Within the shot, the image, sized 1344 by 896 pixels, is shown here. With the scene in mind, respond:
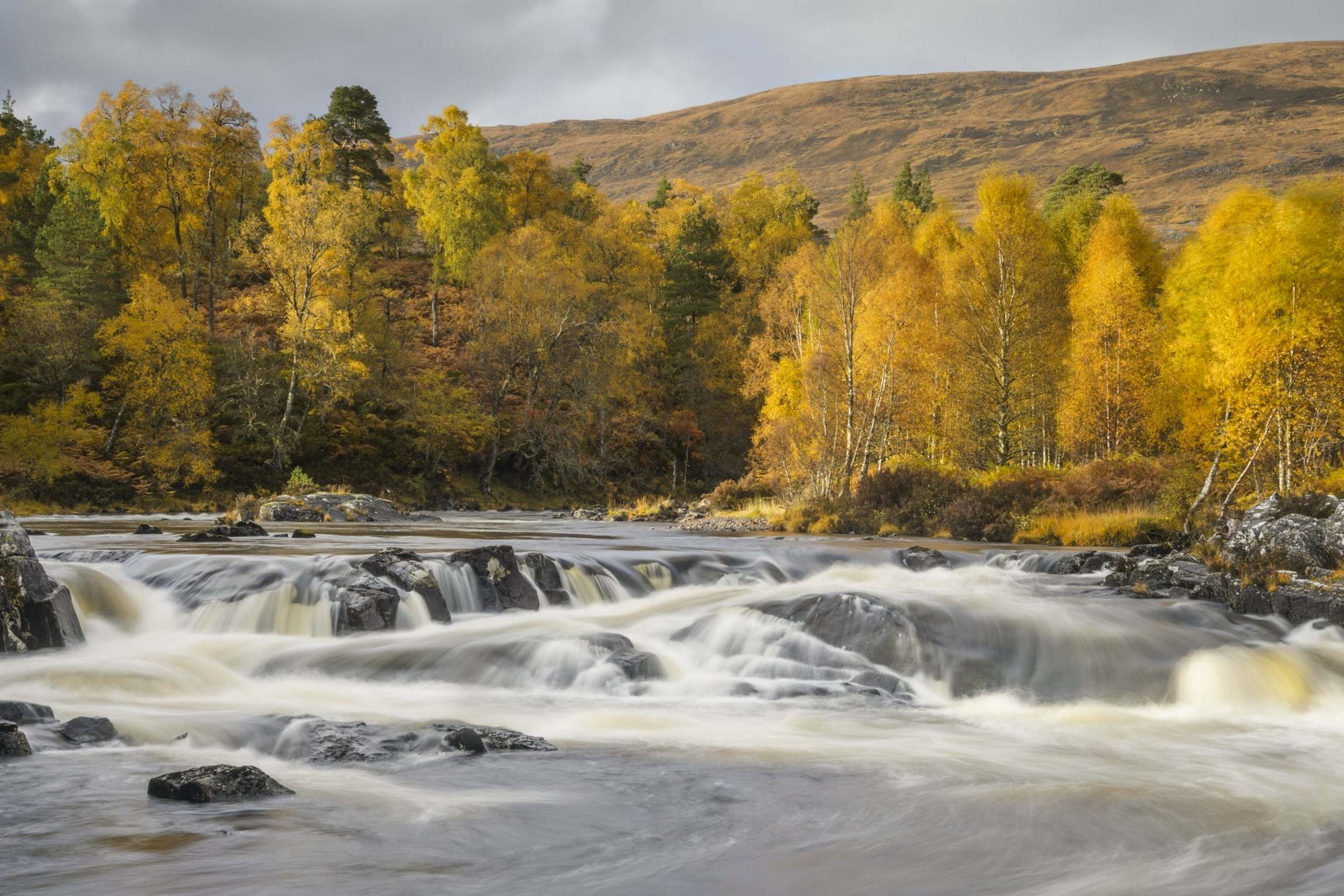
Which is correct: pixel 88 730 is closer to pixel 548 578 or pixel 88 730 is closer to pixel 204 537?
pixel 548 578

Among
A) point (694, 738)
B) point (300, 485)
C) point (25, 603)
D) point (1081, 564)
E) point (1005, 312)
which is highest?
point (1005, 312)

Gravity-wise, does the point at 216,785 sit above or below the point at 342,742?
above

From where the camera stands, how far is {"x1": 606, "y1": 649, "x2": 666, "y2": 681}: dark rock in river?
36.4 feet

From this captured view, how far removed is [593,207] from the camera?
69.9 metres

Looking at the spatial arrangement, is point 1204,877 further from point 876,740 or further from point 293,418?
point 293,418

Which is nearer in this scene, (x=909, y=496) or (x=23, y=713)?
(x=23, y=713)

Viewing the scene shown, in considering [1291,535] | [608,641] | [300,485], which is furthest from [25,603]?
[300,485]

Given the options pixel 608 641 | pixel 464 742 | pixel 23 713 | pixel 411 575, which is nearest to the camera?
pixel 464 742

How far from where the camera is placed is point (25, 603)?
11078mm

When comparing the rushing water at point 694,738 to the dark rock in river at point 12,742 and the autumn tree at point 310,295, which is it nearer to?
the dark rock in river at point 12,742

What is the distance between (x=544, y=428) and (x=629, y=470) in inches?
287

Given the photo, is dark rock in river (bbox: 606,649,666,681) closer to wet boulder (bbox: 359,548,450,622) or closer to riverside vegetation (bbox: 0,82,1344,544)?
wet boulder (bbox: 359,548,450,622)

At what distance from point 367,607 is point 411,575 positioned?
906mm

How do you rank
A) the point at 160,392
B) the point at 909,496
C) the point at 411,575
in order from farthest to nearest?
the point at 160,392, the point at 909,496, the point at 411,575
